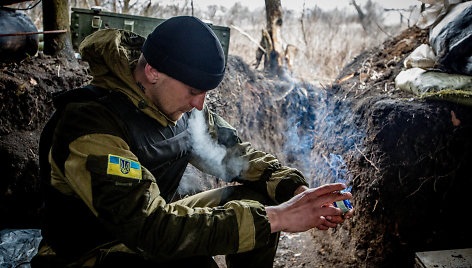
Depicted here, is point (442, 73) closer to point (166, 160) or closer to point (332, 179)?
point (332, 179)

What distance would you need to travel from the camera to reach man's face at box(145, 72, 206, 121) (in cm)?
164

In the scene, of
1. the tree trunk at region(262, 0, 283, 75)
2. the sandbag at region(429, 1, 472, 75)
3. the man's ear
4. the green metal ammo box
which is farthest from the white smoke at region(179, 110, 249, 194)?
the tree trunk at region(262, 0, 283, 75)

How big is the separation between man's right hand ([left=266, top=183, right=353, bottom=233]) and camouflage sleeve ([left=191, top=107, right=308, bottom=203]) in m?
0.31

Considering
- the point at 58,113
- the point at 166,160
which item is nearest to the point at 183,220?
the point at 166,160

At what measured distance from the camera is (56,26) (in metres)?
3.42

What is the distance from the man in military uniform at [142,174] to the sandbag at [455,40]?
2.34 meters

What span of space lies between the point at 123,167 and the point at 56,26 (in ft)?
9.73

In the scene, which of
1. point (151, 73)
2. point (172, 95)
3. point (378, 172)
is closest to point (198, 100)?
point (172, 95)

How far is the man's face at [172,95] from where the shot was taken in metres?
1.64

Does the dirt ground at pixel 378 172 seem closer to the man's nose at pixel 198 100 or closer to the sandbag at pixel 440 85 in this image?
the sandbag at pixel 440 85

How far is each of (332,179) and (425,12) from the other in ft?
7.99

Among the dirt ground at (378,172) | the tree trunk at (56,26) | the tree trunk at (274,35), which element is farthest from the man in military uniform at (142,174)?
the tree trunk at (274,35)

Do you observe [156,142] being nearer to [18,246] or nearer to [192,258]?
[192,258]

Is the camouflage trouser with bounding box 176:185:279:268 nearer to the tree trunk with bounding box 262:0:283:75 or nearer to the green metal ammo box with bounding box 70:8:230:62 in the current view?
the green metal ammo box with bounding box 70:8:230:62
